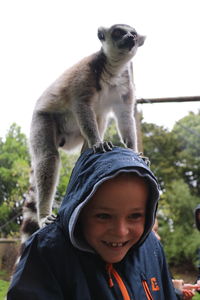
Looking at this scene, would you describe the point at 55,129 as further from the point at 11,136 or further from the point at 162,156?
the point at 162,156

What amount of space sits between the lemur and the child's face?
98cm

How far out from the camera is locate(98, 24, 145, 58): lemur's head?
92.0 inches

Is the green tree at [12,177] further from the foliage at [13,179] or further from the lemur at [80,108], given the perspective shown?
the lemur at [80,108]

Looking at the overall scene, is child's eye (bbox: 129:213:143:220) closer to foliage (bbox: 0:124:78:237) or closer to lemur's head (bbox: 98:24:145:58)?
lemur's head (bbox: 98:24:145:58)

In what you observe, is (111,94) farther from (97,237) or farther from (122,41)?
(97,237)

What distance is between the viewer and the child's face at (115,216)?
1.06 m

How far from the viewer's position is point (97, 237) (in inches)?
42.9

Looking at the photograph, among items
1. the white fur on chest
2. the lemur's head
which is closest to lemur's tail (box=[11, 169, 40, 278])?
the white fur on chest

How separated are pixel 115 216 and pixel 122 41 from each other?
5.24 ft

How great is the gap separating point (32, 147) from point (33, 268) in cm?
149

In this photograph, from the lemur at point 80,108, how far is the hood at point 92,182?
927 mm

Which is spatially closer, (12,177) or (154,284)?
(154,284)

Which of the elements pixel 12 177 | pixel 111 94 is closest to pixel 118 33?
pixel 111 94

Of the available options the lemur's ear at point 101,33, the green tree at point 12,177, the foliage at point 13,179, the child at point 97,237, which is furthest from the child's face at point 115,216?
the green tree at point 12,177
